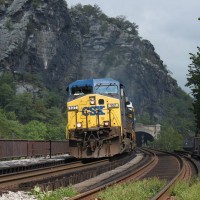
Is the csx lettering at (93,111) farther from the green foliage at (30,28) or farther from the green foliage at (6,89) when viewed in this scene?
the green foliage at (30,28)

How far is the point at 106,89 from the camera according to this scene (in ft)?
77.5

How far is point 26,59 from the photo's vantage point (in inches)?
5433

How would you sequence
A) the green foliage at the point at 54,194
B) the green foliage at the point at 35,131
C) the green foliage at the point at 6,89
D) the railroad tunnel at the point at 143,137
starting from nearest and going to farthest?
1. the green foliage at the point at 54,194
2. the green foliage at the point at 35,131
3. the green foliage at the point at 6,89
4. the railroad tunnel at the point at 143,137

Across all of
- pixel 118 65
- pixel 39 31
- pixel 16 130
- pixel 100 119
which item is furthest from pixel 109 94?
pixel 118 65

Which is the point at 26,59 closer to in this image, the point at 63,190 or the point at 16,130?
the point at 16,130

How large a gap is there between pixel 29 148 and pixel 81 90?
681cm

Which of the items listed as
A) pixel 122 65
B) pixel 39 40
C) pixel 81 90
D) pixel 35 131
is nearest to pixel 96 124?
pixel 81 90

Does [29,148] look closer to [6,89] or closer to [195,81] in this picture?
[195,81]

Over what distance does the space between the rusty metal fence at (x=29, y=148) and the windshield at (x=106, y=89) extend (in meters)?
5.90

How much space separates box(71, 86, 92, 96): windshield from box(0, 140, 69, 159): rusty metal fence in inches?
184

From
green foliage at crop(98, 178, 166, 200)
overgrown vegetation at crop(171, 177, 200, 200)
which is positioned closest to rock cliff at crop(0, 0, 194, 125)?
green foliage at crop(98, 178, 166, 200)

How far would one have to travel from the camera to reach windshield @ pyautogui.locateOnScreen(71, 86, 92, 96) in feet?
77.7

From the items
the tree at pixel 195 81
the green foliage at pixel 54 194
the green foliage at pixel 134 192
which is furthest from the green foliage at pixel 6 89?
the green foliage at pixel 54 194

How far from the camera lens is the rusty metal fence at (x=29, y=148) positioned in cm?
→ 2417
